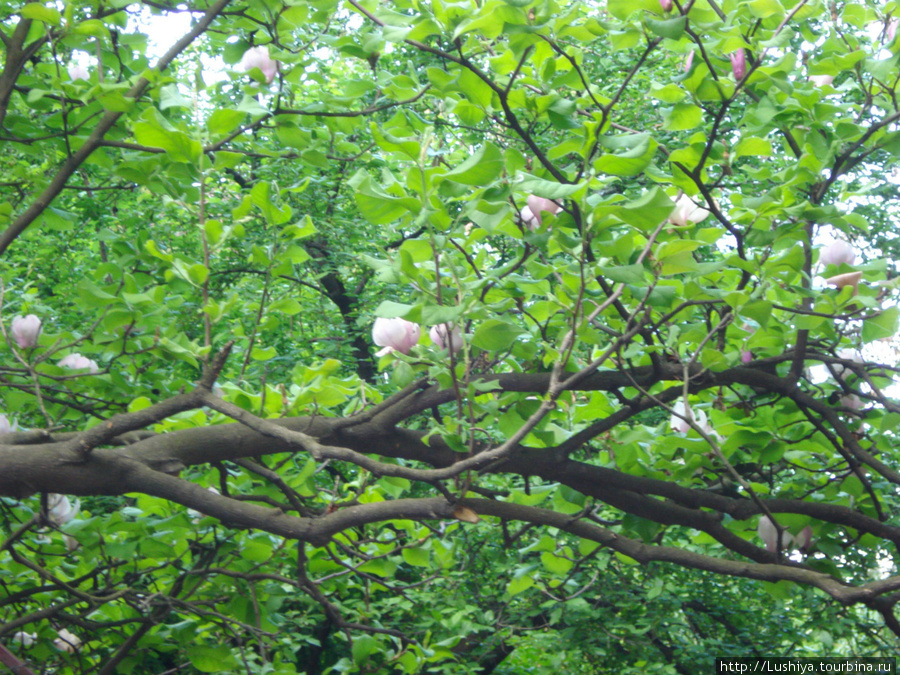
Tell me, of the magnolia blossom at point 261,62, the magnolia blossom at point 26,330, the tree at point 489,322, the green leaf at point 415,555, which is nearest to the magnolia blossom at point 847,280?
the tree at point 489,322

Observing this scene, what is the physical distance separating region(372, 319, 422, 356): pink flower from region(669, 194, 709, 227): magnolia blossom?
0.59 meters

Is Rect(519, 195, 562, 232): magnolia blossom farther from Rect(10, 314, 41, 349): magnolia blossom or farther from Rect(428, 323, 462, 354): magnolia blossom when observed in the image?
Rect(10, 314, 41, 349): magnolia blossom

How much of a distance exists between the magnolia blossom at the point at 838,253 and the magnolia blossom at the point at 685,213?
309 millimetres

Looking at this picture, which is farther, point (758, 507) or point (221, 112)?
point (758, 507)

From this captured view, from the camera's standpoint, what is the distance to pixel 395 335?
1.67 m

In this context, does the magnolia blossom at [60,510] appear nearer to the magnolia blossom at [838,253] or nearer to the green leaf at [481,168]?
the green leaf at [481,168]

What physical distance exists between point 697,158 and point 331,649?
526 centimetres

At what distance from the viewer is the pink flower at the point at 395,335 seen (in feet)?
5.43

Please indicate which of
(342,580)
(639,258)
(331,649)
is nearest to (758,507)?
(639,258)

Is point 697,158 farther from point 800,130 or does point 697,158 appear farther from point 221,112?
point 221,112

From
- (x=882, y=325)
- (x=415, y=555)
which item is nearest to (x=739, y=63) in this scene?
(x=882, y=325)

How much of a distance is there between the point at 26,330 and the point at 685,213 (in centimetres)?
171

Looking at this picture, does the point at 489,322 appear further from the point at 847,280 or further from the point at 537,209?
A: the point at 847,280

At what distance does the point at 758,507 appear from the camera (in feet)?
6.74
